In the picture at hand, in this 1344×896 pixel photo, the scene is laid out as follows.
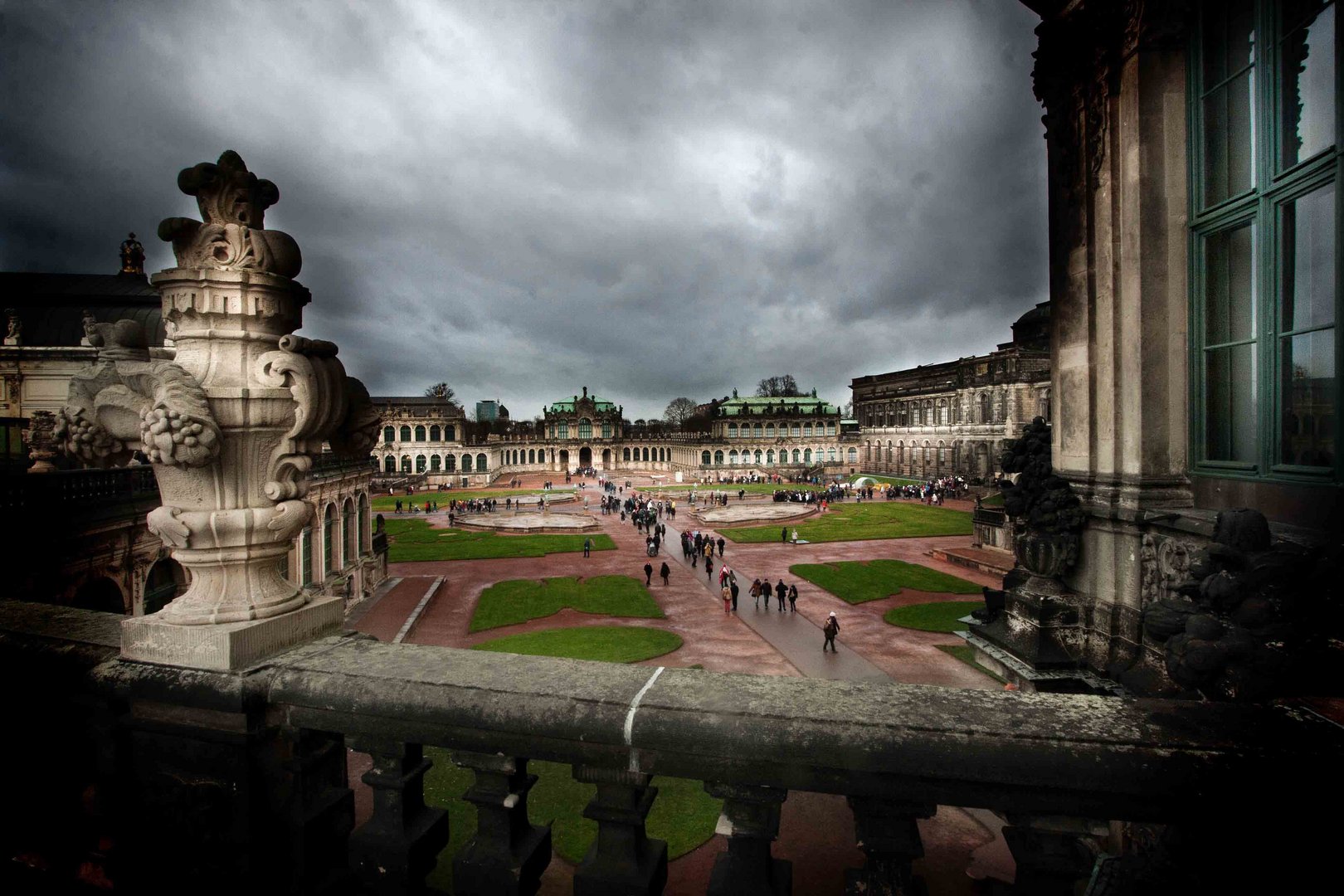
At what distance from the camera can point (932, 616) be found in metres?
21.1

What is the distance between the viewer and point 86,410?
109 inches

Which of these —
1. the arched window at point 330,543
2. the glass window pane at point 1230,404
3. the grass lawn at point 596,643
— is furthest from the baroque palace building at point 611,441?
the glass window pane at point 1230,404

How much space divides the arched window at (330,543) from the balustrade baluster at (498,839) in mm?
22465

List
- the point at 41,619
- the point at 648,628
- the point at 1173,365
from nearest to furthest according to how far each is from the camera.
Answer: the point at 41,619
the point at 1173,365
the point at 648,628

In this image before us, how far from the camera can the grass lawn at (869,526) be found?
38.5m

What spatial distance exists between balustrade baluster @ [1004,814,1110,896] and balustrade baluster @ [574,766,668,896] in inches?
43.9

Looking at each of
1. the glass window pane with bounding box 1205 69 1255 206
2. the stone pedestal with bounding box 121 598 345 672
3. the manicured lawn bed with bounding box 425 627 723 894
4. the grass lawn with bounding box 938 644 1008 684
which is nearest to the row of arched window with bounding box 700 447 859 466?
the grass lawn with bounding box 938 644 1008 684

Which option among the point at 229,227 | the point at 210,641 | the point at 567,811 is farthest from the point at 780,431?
the point at 210,641

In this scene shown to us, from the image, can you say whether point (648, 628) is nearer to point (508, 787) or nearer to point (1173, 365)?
point (1173, 365)

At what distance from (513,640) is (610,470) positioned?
A: 8953 centimetres

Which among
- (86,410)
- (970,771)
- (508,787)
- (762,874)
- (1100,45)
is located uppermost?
(1100,45)

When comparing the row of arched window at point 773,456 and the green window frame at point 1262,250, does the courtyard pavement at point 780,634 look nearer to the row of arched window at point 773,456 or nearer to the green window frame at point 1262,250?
the green window frame at point 1262,250

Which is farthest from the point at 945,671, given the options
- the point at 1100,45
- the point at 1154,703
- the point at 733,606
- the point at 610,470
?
the point at 610,470

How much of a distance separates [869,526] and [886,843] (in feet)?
139
